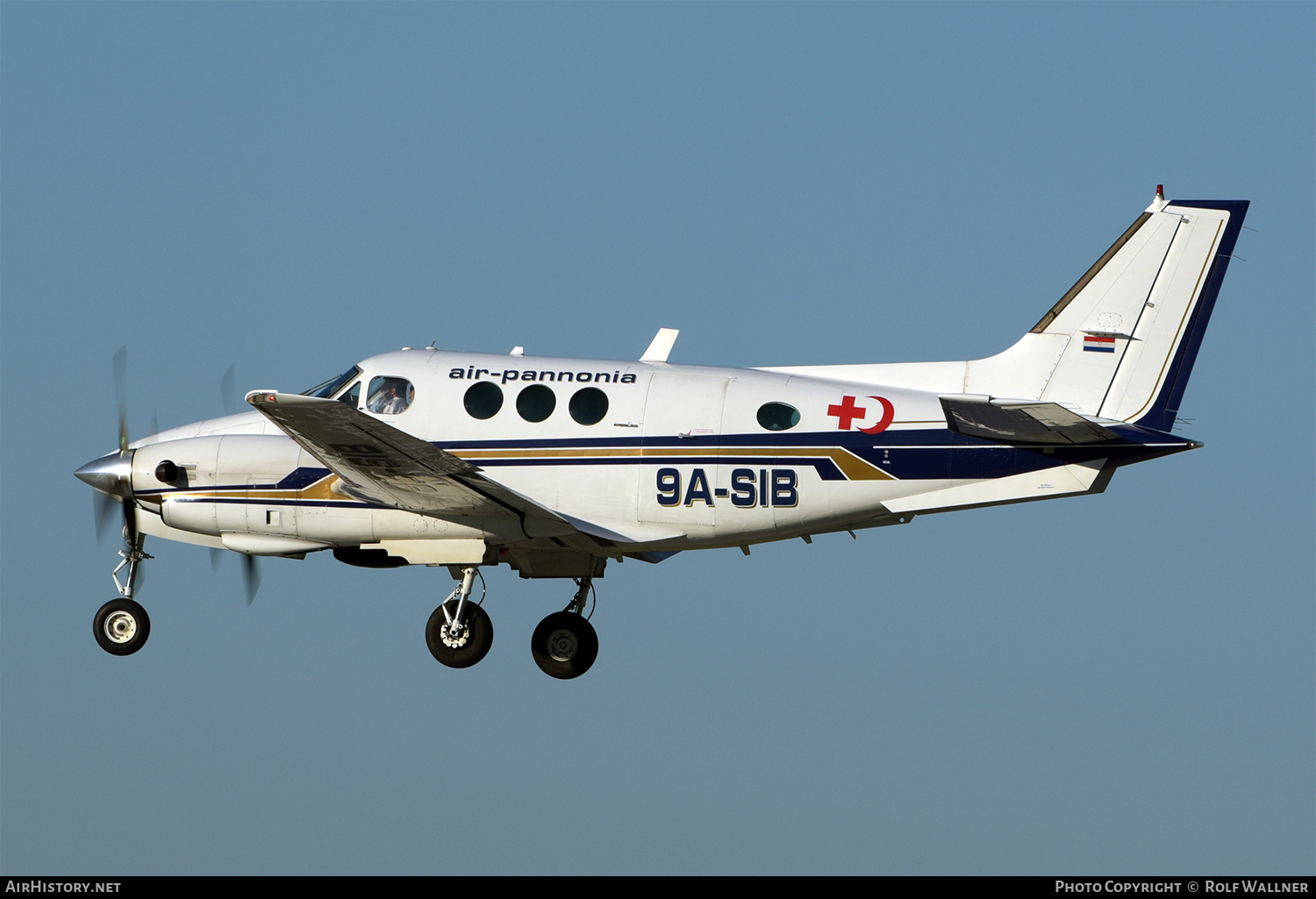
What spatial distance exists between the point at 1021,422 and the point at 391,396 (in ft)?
24.3

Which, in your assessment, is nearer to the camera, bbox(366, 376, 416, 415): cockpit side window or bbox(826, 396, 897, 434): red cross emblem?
bbox(826, 396, 897, 434): red cross emblem

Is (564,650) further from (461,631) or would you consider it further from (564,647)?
(461,631)

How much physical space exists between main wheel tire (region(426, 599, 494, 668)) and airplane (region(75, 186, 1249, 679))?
0.03 meters

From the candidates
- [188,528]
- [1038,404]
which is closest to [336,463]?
[188,528]

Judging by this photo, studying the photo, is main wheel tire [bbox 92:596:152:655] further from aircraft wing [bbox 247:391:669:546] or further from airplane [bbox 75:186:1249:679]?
aircraft wing [bbox 247:391:669:546]

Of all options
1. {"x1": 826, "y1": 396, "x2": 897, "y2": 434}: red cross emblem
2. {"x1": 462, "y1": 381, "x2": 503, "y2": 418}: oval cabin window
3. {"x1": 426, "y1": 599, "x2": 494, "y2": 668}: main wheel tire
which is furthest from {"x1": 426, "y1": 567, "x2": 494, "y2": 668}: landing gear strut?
{"x1": 826, "y1": 396, "x2": 897, "y2": 434}: red cross emblem

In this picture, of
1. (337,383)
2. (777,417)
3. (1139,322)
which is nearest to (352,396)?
(337,383)

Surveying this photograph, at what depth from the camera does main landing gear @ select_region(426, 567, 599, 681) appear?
2178 centimetres

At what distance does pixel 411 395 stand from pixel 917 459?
6.03m

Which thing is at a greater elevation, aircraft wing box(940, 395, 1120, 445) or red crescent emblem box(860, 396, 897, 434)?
aircraft wing box(940, 395, 1120, 445)

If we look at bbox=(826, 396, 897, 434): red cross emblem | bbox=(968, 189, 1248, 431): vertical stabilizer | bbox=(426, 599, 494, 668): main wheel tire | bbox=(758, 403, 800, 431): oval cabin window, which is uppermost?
bbox=(968, 189, 1248, 431): vertical stabilizer

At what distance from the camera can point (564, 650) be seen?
22.6 m

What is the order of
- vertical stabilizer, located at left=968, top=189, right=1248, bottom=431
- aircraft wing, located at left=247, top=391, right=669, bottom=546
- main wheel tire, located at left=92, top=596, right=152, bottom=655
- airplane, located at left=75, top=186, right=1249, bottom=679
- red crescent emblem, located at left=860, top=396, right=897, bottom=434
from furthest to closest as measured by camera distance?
main wheel tire, located at left=92, top=596, right=152, bottom=655, red crescent emblem, located at left=860, top=396, right=897, bottom=434, vertical stabilizer, located at left=968, top=189, right=1248, bottom=431, airplane, located at left=75, top=186, right=1249, bottom=679, aircraft wing, located at left=247, top=391, right=669, bottom=546

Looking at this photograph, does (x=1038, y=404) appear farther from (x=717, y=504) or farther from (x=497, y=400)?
(x=497, y=400)
